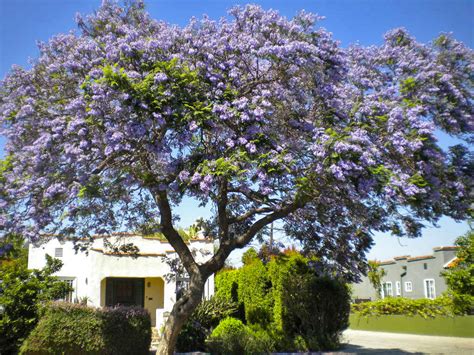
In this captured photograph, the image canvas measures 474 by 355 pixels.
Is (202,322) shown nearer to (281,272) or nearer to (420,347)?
(281,272)

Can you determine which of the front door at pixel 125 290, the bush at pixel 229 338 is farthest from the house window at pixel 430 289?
the bush at pixel 229 338

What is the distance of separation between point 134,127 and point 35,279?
7.35m

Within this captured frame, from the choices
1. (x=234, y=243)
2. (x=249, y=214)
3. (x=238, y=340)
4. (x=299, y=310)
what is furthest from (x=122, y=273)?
(x=249, y=214)

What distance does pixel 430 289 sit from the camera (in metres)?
29.2

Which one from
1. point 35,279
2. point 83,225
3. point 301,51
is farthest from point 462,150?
point 35,279

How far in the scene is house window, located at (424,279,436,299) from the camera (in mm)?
28891

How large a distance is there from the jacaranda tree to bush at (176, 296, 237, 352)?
119 inches

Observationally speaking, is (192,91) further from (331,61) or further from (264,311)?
(264,311)

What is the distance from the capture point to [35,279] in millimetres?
13602

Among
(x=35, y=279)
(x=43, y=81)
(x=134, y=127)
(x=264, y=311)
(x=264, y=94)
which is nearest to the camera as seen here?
(x=134, y=127)

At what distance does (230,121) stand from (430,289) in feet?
81.1

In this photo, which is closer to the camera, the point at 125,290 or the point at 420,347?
the point at 420,347

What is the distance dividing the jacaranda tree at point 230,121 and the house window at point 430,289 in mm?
20202

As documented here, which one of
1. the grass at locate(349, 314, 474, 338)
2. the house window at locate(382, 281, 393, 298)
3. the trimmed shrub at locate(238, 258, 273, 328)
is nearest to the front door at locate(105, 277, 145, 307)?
the trimmed shrub at locate(238, 258, 273, 328)
